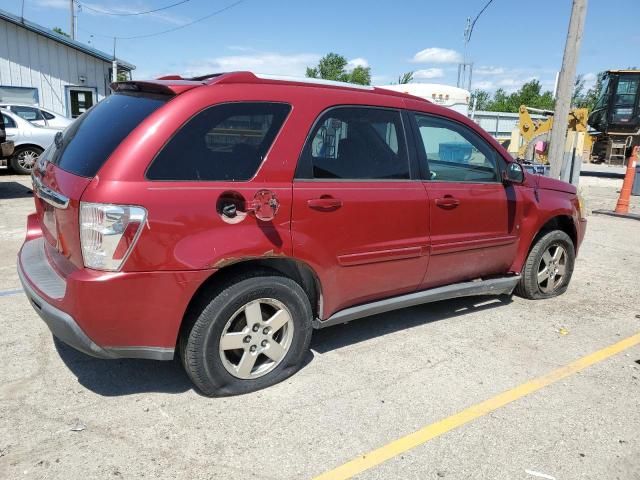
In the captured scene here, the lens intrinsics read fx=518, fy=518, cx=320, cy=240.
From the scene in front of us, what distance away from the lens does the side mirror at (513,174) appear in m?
4.31

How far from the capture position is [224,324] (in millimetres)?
2900

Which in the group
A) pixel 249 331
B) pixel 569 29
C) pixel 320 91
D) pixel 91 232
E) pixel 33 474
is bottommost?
pixel 33 474

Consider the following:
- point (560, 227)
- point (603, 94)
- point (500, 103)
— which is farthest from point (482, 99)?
point (560, 227)

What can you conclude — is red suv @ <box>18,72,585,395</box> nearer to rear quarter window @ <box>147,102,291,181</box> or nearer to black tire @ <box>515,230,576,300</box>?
rear quarter window @ <box>147,102,291,181</box>

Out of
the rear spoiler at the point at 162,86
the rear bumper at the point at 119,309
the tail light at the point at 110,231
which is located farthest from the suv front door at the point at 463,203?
the tail light at the point at 110,231

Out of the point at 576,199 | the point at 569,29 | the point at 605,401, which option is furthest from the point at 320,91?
the point at 569,29

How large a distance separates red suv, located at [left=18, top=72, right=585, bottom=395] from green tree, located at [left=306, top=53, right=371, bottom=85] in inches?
2592

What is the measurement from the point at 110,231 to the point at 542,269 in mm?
4045

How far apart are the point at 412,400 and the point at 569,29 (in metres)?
8.08

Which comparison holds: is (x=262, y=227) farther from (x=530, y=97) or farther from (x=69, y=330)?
(x=530, y=97)

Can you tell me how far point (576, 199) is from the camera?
5113 mm

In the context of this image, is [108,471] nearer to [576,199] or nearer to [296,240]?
[296,240]

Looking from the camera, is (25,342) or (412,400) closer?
(412,400)

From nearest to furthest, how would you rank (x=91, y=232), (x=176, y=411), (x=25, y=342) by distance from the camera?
(x=91, y=232) → (x=176, y=411) → (x=25, y=342)
